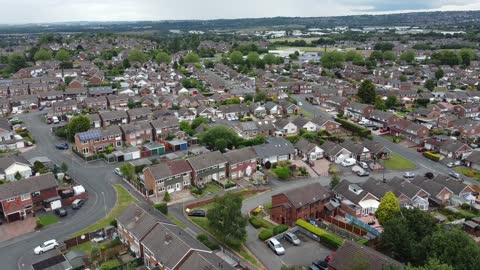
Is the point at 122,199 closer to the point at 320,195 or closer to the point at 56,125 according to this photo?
the point at 320,195

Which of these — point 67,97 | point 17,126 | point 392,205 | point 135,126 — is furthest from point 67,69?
point 392,205

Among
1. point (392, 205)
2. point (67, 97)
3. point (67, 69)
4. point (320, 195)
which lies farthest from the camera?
point (67, 69)

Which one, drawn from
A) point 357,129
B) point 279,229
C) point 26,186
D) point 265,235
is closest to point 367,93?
point 357,129

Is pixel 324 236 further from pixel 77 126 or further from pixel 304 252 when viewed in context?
pixel 77 126

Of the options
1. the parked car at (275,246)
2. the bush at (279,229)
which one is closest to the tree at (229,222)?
the parked car at (275,246)

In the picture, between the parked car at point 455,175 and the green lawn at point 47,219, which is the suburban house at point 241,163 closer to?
the green lawn at point 47,219

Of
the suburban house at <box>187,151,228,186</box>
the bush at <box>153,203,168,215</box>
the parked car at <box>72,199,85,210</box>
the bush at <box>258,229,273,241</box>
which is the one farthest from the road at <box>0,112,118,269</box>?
the bush at <box>258,229,273,241</box>

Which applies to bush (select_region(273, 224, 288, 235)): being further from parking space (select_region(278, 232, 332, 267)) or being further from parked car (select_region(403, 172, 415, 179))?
parked car (select_region(403, 172, 415, 179))
